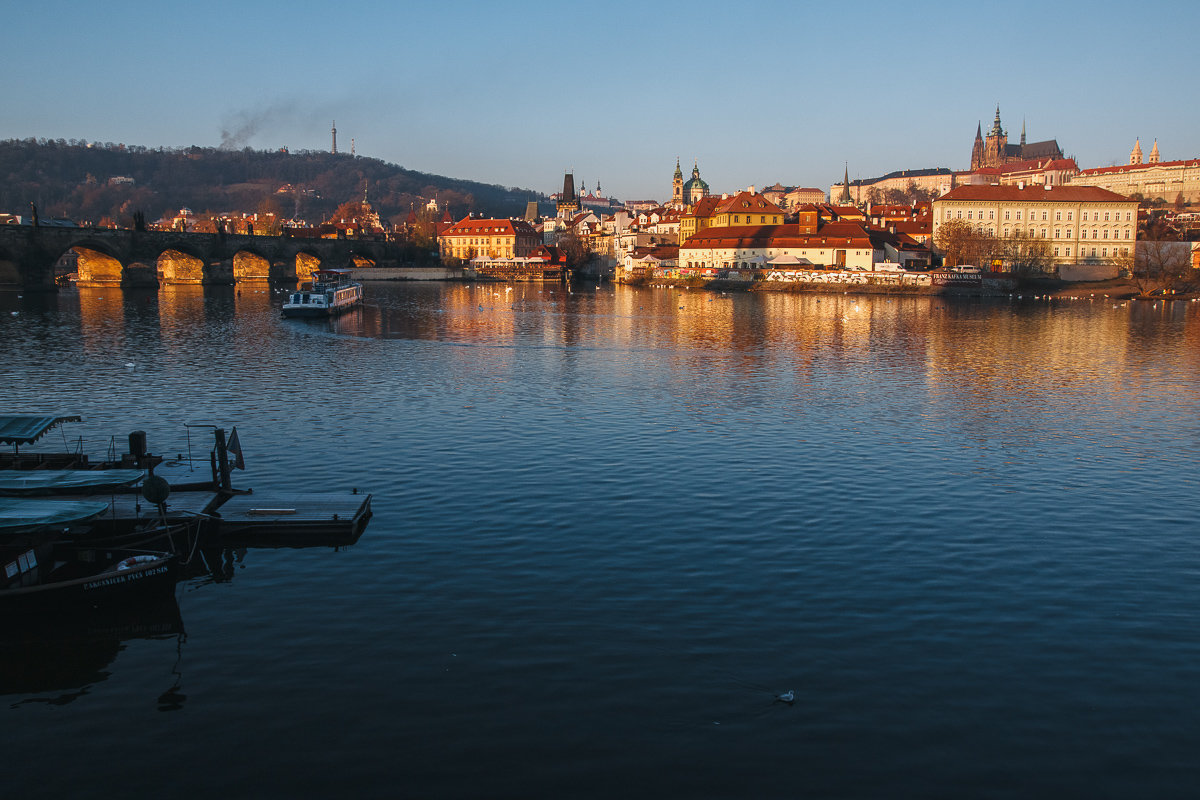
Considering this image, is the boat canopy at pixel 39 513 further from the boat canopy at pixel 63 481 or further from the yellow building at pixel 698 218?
the yellow building at pixel 698 218

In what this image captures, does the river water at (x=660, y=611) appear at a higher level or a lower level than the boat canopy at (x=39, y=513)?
lower

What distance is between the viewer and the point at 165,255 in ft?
348

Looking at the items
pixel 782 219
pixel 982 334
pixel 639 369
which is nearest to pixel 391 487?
pixel 639 369

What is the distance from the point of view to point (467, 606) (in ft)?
41.1

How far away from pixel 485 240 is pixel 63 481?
14640cm

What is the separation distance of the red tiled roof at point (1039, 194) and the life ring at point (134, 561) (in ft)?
367

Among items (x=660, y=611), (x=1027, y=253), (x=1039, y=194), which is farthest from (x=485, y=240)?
(x=660, y=611)

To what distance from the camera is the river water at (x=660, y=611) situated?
895 cm

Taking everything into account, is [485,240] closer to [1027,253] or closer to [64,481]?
[1027,253]

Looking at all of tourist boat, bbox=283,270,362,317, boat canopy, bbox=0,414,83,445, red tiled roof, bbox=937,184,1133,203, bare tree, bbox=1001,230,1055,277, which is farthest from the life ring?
red tiled roof, bbox=937,184,1133,203

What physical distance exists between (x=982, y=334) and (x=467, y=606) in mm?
47876

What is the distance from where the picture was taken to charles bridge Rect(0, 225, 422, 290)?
7806 centimetres

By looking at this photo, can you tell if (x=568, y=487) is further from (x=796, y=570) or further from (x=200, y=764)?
(x=200, y=764)

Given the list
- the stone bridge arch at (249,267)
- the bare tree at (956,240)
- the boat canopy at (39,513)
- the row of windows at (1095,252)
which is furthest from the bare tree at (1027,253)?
the boat canopy at (39,513)
